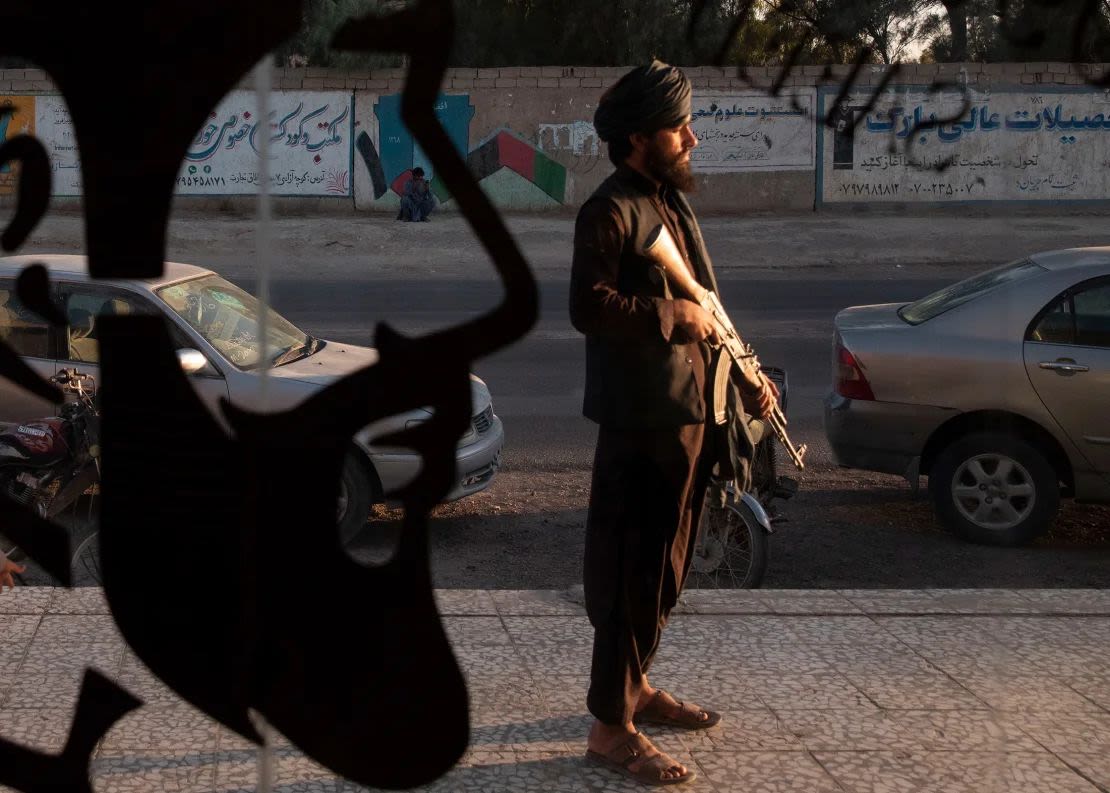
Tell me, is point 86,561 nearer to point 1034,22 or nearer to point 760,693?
point 760,693

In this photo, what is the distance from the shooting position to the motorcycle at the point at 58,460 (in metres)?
5.96

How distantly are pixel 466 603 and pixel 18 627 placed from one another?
5.07 ft

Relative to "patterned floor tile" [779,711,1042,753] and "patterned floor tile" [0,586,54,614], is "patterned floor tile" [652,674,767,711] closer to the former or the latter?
"patterned floor tile" [779,711,1042,753]

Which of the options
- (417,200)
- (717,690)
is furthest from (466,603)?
(417,200)

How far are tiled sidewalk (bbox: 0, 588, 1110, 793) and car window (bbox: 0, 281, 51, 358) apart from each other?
2.04m

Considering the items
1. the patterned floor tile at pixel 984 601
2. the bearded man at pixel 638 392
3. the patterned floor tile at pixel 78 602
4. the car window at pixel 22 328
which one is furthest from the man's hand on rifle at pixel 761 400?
the car window at pixel 22 328

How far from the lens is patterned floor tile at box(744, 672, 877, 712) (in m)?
4.22

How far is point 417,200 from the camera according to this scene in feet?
78.0

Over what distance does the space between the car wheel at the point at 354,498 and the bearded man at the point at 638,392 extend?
2924mm

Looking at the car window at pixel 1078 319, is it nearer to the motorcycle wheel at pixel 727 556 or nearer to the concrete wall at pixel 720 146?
the motorcycle wheel at pixel 727 556

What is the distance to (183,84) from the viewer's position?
302 cm

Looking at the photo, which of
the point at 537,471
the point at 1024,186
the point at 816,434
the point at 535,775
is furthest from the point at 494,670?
the point at 1024,186

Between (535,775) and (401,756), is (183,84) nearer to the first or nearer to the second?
(401,756)

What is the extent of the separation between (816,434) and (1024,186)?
18.2 metres
